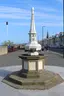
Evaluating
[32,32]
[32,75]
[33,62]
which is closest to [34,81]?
[32,75]

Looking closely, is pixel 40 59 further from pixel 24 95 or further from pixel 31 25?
pixel 24 95

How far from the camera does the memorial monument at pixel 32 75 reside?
10.4 metres

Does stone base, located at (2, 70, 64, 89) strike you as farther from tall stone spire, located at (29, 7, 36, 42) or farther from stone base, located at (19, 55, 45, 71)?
tall stone spire, located at (29, 7, 36, 42)

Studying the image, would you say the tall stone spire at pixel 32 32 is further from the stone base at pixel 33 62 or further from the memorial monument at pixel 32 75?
the stone base at pixel 33 62

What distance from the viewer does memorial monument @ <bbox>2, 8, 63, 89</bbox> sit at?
10.4 m

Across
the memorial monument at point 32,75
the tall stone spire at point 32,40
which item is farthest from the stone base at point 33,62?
the tall stone spire at point 32,40

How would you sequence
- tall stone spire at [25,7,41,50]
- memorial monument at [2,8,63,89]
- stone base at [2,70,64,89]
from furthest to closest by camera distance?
tall stone spire at [25,7,41,50], memorial monument at [2,8,63,89], stone base at [2,70,64,89]

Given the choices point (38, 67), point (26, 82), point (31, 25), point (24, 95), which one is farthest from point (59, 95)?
point (31, 25)

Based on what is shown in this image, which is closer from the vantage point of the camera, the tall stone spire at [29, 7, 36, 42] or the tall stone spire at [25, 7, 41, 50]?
the tall stone spire at [25, 7, 41, 50]

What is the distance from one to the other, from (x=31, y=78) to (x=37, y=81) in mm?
722

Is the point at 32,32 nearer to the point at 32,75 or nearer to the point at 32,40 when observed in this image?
the point at 32,40

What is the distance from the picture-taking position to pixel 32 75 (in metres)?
11.3

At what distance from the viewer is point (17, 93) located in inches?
369

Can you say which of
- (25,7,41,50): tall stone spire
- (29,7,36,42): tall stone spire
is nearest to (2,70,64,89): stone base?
(25,7,41,50): tall stone spire
